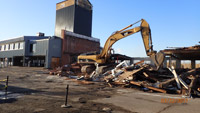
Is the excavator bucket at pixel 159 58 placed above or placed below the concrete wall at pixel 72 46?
below

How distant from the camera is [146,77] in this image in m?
11.3

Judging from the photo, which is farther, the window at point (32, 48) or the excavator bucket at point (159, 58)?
the window at point (32, 48)

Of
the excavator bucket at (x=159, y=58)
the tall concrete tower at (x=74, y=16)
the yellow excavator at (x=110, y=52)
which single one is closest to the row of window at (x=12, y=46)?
the tall concrete tower at (x=74, y=16)

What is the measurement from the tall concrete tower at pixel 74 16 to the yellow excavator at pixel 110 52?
88.7 feet

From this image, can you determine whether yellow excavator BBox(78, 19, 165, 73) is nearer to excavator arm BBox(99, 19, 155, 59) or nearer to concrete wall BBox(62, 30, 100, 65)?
excavator arm BBox(99, 19, 155, 59)

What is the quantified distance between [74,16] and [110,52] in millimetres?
30732

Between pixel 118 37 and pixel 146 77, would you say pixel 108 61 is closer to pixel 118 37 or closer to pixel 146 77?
pixel 118 37

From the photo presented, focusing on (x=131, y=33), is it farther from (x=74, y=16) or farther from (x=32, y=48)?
(x=74, y=16)

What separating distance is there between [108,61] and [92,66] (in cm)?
258

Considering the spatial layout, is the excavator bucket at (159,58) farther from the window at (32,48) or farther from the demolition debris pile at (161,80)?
the window at (32,48)

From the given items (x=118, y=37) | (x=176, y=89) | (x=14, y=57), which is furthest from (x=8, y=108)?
(x=14, y=57)

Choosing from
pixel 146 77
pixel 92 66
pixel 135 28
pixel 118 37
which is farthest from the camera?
pixel 92 66

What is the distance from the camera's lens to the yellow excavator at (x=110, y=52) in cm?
1104

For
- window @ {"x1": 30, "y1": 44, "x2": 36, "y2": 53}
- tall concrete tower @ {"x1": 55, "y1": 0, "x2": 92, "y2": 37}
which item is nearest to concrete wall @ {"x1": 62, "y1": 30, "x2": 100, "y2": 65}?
window @ {"x1": 30, "y1": 44, "x2": 36, "y2": 53}
